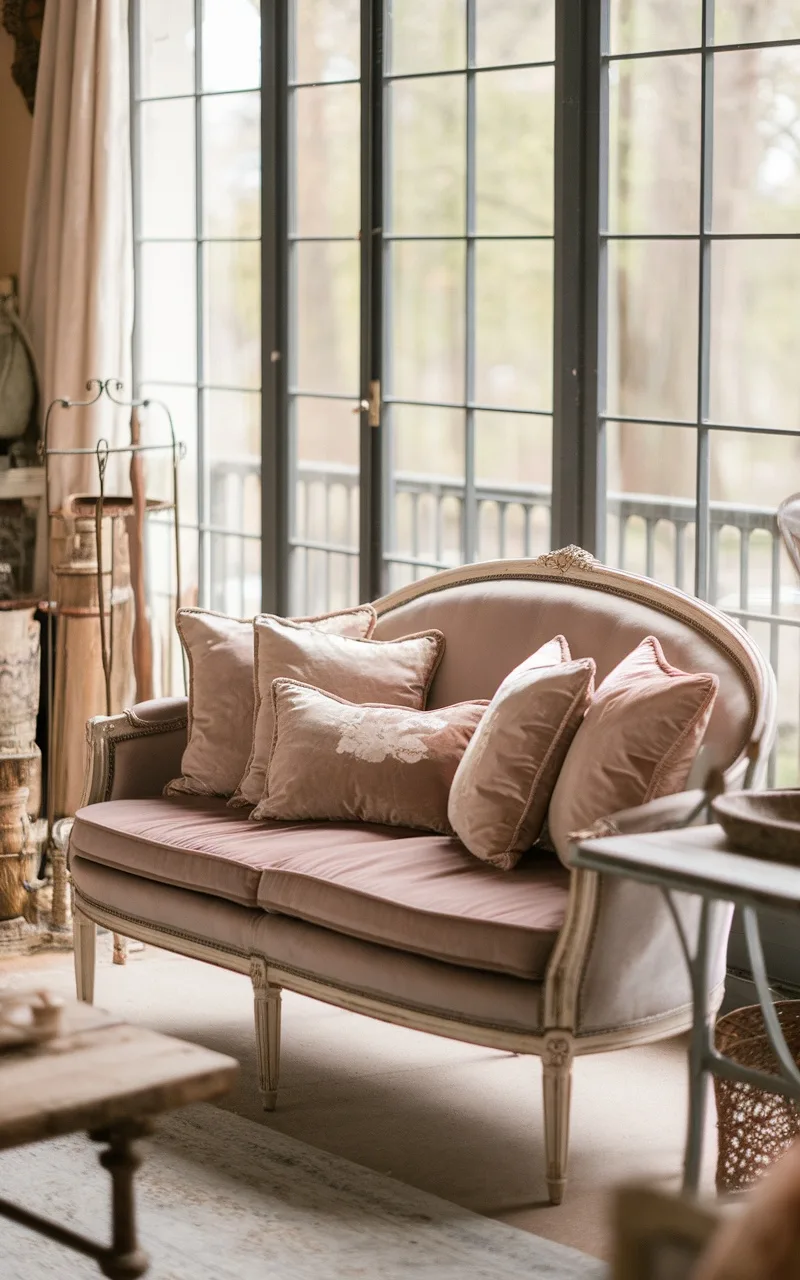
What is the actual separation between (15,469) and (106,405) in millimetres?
389

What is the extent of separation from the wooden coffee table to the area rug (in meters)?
0.38

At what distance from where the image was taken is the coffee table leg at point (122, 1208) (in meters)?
2.31

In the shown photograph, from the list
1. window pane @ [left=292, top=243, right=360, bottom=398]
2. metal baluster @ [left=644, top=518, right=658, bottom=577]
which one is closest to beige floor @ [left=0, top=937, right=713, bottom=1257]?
metal baluster @ [left=644, top=518, right=658, bottom=577]

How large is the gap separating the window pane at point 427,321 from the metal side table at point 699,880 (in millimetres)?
1918

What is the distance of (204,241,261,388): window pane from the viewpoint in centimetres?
491

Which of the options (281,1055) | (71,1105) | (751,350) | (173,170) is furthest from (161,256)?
(71,1105)

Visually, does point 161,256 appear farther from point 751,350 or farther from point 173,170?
point 751,350

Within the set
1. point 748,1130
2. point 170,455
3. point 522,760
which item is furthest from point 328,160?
point 748,1130

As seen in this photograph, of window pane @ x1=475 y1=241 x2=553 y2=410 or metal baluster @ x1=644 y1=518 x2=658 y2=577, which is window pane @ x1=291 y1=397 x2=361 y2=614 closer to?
window pane @ x1=475 y1=241 x2=553 y2=410

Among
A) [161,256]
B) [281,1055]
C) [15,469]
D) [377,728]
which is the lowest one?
[281,1055]

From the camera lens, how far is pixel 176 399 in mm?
5207

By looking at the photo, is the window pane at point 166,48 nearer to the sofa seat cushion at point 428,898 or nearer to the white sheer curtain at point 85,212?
the white sheer curtain at point 85,212

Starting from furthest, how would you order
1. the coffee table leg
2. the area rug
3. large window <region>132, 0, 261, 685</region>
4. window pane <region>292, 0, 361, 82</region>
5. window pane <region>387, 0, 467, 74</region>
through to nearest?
large window <region>132, 0, 261, 685</region>, window pane <region>292, 0, 361, 82</region>, window pane <region>387, 0, 467, 74</region>, the area rug, the coffee table leg

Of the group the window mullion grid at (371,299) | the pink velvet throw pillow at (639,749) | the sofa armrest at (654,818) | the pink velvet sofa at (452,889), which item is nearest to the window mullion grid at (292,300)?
the window mullion grid at (371,299)
